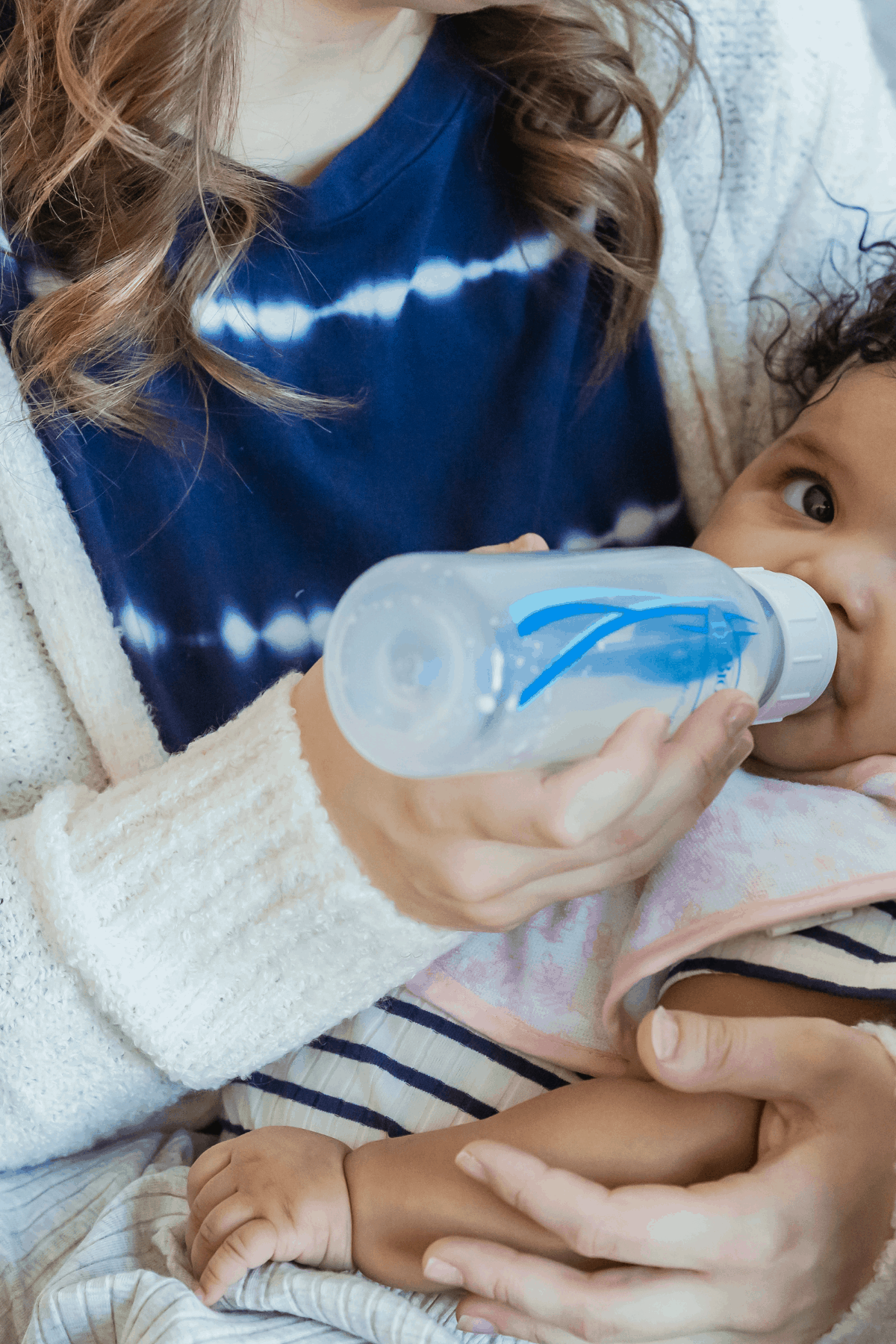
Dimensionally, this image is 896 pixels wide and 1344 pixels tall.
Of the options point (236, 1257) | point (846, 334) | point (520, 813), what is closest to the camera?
point (520, 813)

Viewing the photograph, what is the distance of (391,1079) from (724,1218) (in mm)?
263

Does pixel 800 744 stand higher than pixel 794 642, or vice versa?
pixel 794 642

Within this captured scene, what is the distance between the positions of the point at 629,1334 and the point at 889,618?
46cm

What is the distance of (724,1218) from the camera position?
0.53m

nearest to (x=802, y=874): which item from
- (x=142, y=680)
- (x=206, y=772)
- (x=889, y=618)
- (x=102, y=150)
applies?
(x=889, y=618)

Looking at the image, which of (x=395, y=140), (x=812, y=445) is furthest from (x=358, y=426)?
(x=812, y=445)

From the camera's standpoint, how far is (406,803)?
54 centimetres

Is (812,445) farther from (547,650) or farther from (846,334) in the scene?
(547,650)

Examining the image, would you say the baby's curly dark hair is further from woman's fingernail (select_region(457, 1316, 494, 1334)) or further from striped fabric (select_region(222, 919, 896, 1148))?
woman's fingernail (select_region(457, 1316, 494, 1334))

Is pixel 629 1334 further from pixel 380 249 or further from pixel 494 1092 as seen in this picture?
pixel 380 249

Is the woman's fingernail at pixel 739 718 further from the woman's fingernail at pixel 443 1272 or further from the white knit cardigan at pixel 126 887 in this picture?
the woman's fingernail at pixel 443 1272

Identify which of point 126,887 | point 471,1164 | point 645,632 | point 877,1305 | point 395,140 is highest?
point 395,140

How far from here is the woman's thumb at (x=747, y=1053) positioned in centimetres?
53

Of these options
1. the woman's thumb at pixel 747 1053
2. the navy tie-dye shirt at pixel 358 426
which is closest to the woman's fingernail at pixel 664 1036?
the woman's thumb at pixel 747 1053
